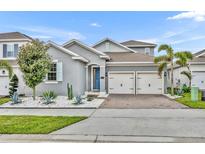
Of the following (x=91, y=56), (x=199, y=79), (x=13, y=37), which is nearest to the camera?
(x=91, y=56)

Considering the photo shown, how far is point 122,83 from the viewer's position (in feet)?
72.3

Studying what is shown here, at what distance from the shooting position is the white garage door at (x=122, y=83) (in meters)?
21.9

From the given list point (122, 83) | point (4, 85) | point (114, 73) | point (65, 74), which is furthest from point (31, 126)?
point (4, 85)

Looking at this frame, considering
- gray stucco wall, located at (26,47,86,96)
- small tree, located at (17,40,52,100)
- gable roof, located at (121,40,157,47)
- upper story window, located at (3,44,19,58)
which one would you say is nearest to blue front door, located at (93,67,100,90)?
gray stucco wall, located at (26,47,86,96)

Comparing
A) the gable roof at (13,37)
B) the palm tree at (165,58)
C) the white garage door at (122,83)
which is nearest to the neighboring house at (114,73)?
the white garage door at (122,83)

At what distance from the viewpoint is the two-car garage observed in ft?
71.4

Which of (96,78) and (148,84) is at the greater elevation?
(96,78)

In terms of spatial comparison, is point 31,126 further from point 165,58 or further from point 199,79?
point 199,79

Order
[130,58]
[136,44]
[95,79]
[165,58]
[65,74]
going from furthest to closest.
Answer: [136,44] < [130,58] < [95,79] < [165,58] < [65,74]

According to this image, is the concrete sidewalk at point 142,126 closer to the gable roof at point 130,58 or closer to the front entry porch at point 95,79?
the front entry porch at point 95,79

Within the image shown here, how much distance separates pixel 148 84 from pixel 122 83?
2548 millimetres

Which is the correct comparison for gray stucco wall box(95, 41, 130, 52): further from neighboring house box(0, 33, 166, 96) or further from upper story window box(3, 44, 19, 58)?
upper story window box(3, 44, 19, 58)

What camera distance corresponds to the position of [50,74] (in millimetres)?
18141
